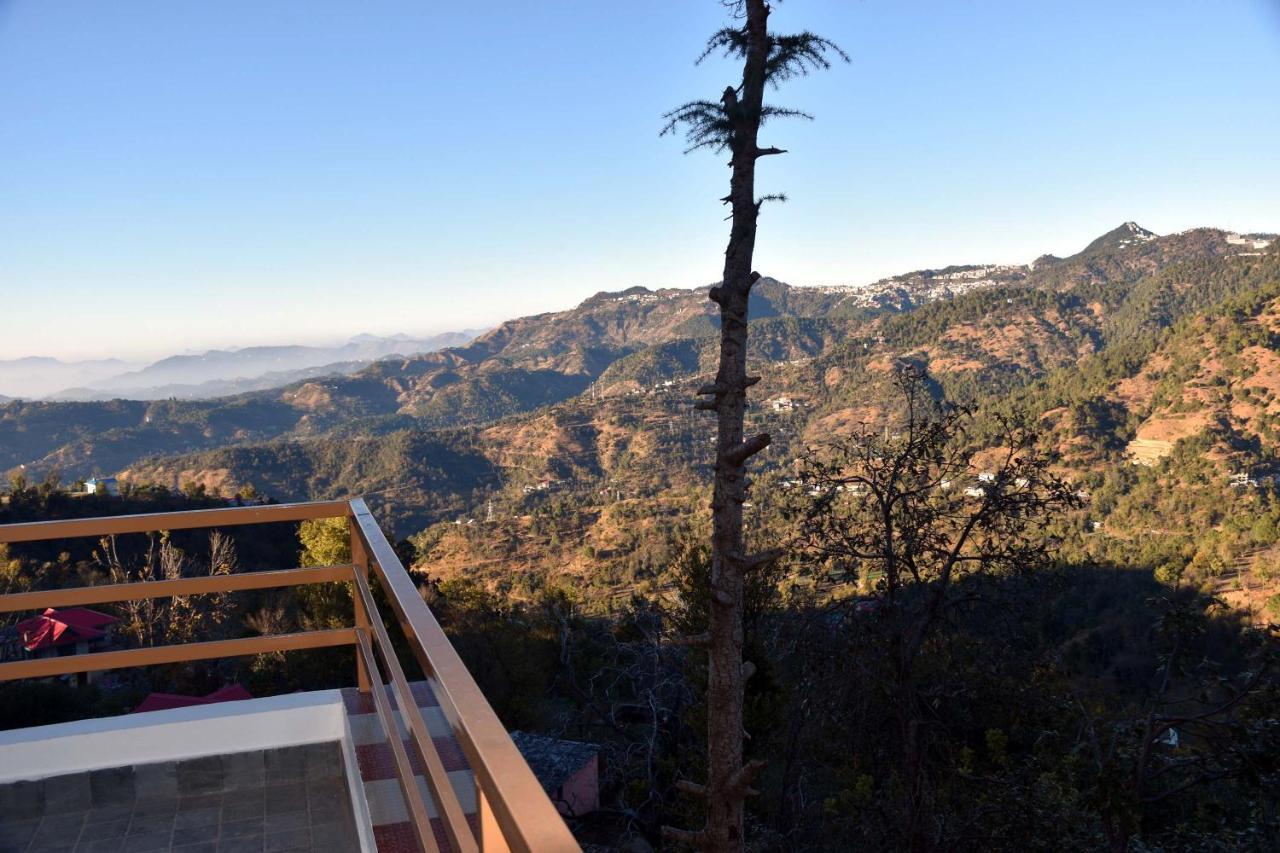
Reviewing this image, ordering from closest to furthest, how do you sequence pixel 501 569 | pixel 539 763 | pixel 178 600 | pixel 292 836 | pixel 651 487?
1. pixel 292 836
2. pixel 539 763
3. pixel 178 600
4. pixel 501 569
5. pixel 651 487

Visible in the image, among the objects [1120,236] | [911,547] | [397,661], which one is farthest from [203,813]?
[1120,236]

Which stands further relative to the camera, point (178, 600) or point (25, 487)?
point (25, 487)

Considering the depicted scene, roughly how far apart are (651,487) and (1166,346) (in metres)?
38.5

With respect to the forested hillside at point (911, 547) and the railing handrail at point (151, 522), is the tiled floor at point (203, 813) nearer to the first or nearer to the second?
the railing handrail at point (151, 522)

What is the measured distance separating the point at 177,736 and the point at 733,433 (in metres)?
2.78

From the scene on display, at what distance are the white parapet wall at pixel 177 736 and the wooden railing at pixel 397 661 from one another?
0.57 feet

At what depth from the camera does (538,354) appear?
184 metres

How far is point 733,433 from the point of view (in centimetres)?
430

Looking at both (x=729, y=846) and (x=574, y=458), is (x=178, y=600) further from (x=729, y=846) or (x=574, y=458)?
(x=574, y=458)

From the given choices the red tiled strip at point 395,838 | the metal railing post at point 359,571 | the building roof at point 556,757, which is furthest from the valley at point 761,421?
the red tiled strip at point 395,838

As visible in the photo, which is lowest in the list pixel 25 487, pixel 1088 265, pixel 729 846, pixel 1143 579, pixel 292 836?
pixel 1143 579

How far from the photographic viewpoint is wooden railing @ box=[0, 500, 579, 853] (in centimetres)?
71

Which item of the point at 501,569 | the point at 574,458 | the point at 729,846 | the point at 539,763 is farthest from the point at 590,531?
the point at 729,846

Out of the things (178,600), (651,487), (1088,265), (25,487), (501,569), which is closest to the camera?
(178,600)
